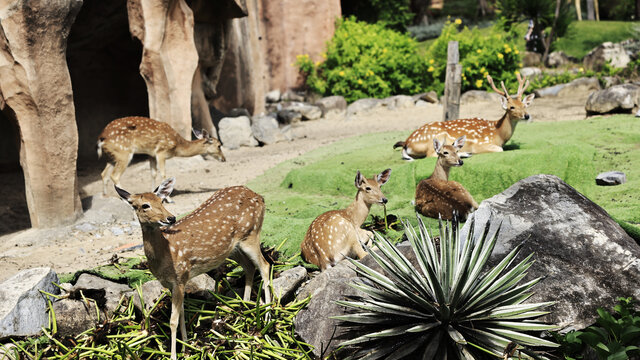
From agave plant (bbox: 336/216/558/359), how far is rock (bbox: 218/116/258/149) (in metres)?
9.11

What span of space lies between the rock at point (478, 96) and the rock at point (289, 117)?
4.08m

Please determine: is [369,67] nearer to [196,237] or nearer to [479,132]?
[479,132]

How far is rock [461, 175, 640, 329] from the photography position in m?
3.99

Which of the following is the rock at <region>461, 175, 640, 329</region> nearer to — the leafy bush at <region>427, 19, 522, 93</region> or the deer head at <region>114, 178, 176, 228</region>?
the deer head at <region>114, 178, 176, 228</region>

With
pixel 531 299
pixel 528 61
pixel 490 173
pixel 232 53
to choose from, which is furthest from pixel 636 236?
pixel 528 61

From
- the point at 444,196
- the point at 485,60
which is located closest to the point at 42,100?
the point at 444,196

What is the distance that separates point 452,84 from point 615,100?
309 cm

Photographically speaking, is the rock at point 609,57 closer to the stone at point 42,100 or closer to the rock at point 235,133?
the rock at point 235,133

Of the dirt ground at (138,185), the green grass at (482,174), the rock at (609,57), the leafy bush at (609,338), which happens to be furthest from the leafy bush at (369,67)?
the leafy bush at (609,338)

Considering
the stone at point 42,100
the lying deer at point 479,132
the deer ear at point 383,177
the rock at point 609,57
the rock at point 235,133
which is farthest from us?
the rock at point 609,57

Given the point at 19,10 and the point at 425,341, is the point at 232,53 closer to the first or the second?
the point at 19,10

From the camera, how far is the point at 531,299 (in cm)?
402

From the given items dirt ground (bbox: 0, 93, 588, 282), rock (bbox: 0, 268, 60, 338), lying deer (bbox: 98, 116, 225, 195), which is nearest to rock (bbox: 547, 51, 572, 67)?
dirt ground (bbox: 0, 93, 588, 282)

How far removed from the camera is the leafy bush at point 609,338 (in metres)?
3.51
